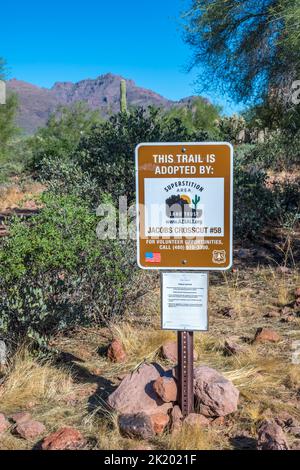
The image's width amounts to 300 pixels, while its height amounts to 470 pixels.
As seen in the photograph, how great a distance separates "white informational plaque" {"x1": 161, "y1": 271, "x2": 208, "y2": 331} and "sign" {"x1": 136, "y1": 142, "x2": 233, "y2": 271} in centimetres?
8

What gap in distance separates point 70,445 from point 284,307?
3.30m

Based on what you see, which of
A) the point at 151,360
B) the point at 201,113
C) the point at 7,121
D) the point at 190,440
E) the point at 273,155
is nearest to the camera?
the point at 190,440

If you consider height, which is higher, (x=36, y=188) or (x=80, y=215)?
(x=36, y=188)

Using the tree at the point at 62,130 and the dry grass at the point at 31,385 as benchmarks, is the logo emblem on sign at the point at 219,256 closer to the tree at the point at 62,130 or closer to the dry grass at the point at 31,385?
the dry grass at the point at 31,385

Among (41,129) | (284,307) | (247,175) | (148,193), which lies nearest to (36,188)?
(41,129)

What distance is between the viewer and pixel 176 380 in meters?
3.87

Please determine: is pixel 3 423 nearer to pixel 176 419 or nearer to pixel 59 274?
pixel 176 419

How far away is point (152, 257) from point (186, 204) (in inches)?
15.5

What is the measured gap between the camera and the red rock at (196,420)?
3613mm

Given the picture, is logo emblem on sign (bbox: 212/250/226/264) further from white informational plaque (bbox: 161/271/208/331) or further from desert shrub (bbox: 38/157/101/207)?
desert shrub (bbox: 38/157/101/207)

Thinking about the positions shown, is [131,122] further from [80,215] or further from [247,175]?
[80,215]

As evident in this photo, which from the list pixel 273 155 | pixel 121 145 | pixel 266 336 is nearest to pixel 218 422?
pixel 266 336

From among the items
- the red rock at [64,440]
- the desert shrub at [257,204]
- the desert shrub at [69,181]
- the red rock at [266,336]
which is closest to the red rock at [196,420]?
the red rock at [64,440]

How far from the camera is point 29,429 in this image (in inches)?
143
